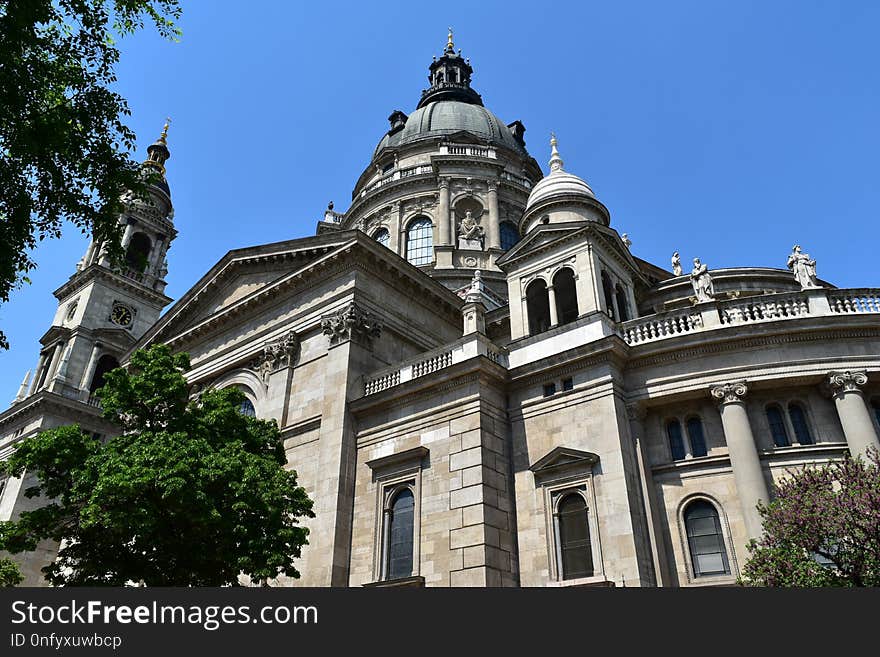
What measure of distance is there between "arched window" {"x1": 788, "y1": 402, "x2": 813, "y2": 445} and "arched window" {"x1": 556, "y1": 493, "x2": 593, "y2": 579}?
19.6ft

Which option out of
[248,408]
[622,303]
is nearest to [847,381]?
[622,303]

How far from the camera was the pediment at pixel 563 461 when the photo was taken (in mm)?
17906

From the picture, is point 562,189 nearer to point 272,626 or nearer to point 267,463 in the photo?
point 267,463

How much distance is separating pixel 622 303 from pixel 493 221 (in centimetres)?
2050

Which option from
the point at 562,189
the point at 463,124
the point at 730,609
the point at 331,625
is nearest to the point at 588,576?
the point at 730,609

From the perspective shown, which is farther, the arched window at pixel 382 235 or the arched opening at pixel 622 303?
the arched window at pixel 382 235

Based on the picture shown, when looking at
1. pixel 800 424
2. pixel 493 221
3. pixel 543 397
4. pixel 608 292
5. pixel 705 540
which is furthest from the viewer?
pixel 493 221

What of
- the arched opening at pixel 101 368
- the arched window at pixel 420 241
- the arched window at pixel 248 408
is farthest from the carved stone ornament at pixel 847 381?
the arched opening at pixel 101 368

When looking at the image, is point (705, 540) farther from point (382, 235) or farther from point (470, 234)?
point (382, 235)

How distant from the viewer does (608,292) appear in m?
22.6

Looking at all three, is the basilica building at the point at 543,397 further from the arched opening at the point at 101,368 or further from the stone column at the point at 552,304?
the arched opening at the point at 101,368

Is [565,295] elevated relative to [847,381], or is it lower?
elevated

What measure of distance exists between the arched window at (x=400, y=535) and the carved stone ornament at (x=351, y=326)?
606 cm

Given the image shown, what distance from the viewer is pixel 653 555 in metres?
16.7
